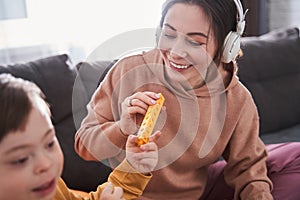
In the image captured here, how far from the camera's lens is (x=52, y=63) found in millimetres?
1859

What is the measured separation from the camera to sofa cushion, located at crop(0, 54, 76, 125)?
1767mm

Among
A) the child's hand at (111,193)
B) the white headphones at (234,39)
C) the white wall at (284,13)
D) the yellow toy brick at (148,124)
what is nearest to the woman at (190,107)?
the white headphones at (234,39)

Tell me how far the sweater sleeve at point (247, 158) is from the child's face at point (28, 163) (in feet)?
2.39

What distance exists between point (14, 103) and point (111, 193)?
341mm

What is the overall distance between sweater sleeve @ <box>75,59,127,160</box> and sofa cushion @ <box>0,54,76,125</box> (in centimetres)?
40

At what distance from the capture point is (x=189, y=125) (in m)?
1.45

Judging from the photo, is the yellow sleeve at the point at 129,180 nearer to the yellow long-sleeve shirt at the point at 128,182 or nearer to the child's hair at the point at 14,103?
the yellow long-sleeve shirt at the point at 128,182

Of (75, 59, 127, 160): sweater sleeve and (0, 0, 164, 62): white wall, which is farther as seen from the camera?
(0, 0, 164, 62): white wall

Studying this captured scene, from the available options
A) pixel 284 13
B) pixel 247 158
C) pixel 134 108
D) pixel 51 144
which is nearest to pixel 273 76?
pixel 284 13

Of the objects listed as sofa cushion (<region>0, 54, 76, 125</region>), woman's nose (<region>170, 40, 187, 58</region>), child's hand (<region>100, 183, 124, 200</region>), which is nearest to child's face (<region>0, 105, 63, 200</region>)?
child's hand (<region>100, 183, 124, 200</region>)

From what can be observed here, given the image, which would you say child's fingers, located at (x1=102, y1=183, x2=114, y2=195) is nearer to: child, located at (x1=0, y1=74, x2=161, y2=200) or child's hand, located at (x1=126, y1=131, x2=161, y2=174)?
child's hand, located at (x1=126, y1=131, x2=161, y2=174)

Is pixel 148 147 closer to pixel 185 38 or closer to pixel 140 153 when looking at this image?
pixel 140 153

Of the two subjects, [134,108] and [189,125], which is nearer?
[134,108]

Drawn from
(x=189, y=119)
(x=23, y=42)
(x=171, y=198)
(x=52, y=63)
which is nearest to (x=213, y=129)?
(x=189, y=119)
